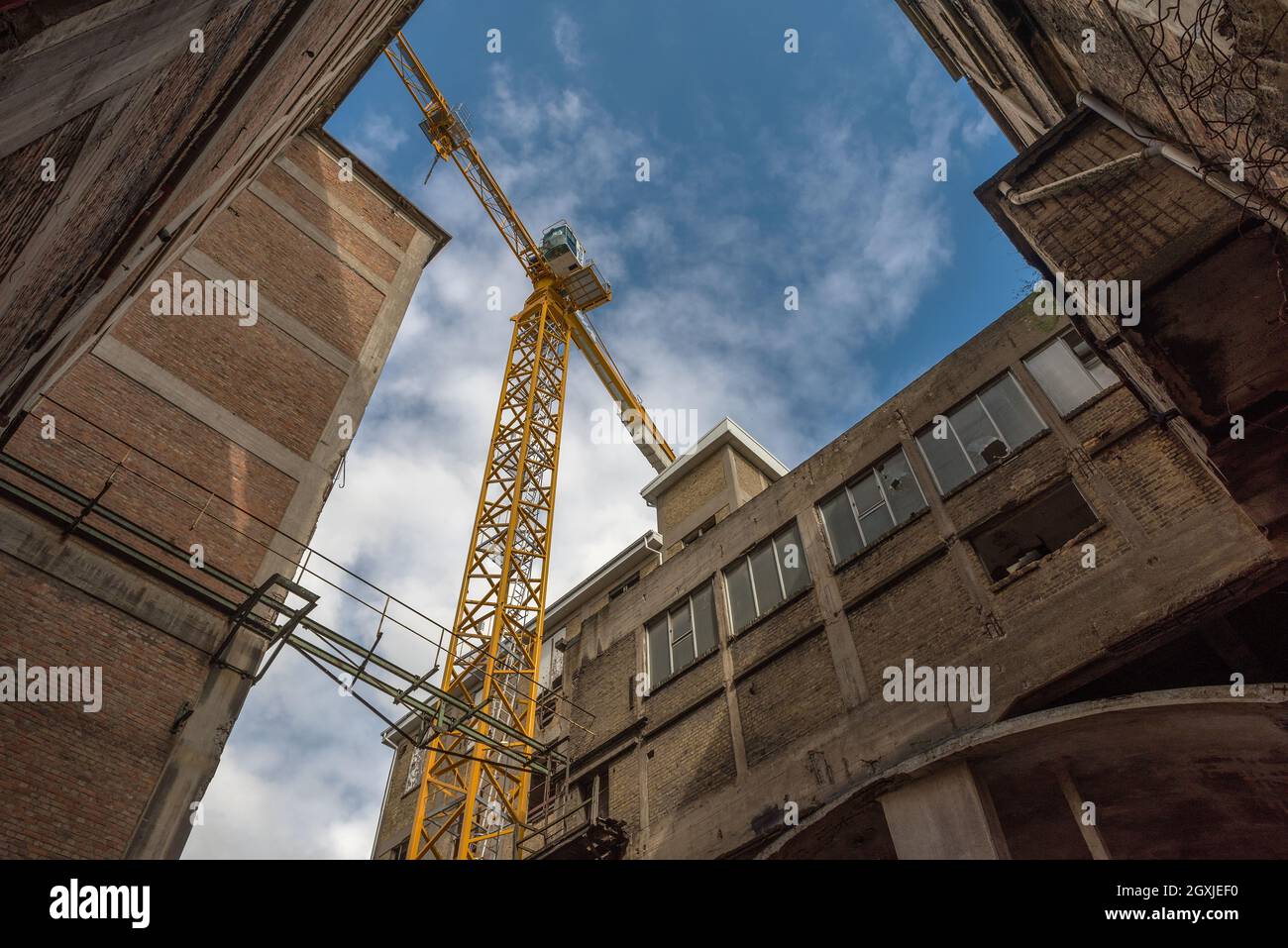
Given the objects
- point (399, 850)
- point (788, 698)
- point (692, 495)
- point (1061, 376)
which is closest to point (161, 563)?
point (788, 698)

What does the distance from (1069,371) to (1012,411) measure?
98 centimetres

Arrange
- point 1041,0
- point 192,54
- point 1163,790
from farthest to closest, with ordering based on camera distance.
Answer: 1. point 1163,790
2. point 1041,0
3. point 192,54

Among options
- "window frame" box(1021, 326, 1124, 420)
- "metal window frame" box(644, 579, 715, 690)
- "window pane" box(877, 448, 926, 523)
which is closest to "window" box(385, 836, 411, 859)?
"metal window frame" box(644, 579, 715, 690)

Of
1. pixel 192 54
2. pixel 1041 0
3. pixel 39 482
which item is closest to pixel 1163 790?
pixel 1041 0

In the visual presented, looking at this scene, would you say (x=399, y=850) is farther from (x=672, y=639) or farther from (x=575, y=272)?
(x=575, y=272)

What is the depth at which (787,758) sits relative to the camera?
12039 millimetres

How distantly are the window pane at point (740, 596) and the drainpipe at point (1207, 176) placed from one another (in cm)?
942

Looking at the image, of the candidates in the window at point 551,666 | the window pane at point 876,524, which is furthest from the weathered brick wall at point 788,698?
the window at point 551,666

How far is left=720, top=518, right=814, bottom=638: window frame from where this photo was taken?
45.7 ft

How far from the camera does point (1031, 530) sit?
11.8 m
